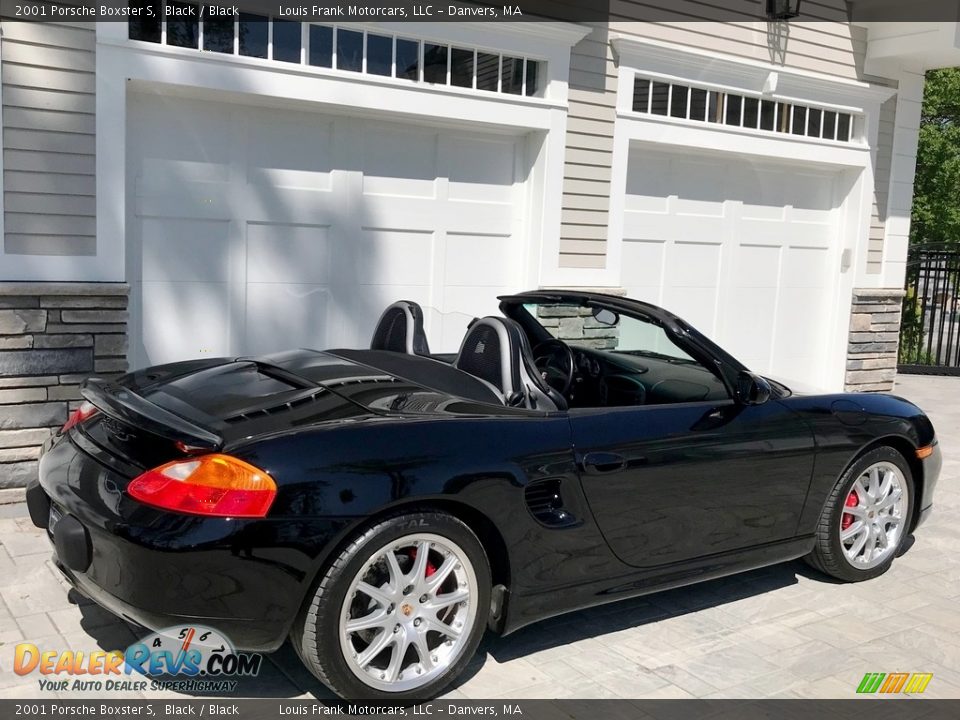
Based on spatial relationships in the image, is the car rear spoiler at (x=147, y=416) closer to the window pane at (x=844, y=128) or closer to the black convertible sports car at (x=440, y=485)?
the black convertible sports car at (x=440, y=485)

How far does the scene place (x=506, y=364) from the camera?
3670 mm

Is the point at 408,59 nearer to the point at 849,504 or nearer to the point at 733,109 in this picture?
the point at 733,109

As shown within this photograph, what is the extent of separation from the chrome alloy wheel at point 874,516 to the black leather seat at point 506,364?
1.74 meters

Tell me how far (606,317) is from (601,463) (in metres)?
0.90

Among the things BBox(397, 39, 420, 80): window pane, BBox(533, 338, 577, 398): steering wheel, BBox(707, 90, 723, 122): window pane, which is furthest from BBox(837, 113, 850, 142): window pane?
BBox(533, 338, 577, 398): steering wheel

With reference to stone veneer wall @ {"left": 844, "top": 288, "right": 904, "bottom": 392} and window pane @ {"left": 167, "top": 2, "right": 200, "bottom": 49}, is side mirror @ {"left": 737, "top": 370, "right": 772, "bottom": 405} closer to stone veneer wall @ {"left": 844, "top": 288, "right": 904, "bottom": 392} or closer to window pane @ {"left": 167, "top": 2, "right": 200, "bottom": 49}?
window pane @ {"left": 167, "top": 2, "right": 200, "bottom": 49}

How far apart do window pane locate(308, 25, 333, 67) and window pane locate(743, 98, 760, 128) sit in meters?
3.92

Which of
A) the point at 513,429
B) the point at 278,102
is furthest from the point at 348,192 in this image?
the point at 513,429

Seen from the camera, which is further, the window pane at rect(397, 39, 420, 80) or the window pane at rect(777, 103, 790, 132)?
the window pane at rect(777, 103, 790, 132)

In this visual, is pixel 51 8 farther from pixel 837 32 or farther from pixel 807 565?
pixel 837 32

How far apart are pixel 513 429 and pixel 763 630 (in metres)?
1.49

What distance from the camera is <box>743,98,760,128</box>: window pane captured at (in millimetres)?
8295

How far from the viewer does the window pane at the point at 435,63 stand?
6.41 metres

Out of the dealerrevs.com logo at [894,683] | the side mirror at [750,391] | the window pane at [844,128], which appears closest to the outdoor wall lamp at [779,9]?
→ the window pane at [844,128]
